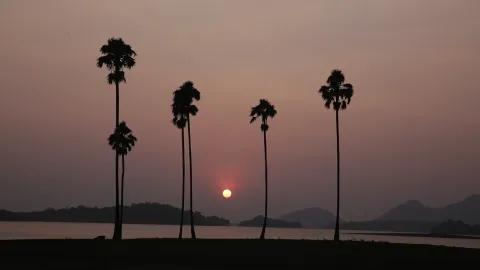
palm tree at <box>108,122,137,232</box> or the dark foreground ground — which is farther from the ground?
palm tree at <box>108,122,137,232</box>

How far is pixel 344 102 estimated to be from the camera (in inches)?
3123

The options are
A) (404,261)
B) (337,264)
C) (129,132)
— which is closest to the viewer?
(337,264)

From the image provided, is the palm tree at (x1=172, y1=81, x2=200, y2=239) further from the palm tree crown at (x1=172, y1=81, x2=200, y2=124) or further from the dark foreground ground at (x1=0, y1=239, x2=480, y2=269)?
the dark foreground ground at (x1=0, y1=239, x2=480, y2=269)

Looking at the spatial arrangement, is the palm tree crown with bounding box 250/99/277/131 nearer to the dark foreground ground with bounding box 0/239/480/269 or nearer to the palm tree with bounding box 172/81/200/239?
the palm tree with bounding box 172/81/200/239

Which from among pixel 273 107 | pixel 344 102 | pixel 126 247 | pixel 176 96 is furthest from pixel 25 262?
pixel 273 107

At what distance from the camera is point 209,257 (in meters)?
44.3

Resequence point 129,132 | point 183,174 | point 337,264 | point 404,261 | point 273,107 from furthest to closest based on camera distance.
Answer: point 273,107 → point 183,174 → point 129,132 → point 404,261 → point 337,264

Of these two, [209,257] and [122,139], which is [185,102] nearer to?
[122,139]

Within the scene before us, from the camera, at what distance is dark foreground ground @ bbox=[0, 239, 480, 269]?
3797cm

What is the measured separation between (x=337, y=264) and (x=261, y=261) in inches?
198

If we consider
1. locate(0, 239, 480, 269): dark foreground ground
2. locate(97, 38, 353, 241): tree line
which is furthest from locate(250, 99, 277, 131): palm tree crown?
locate(0, 239, 480, 269): dark foreground ground

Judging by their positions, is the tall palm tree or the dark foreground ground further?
the tall palm tree

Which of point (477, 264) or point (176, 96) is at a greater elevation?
point (176, 96)

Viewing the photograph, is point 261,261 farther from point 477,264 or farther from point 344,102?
point 344,102
